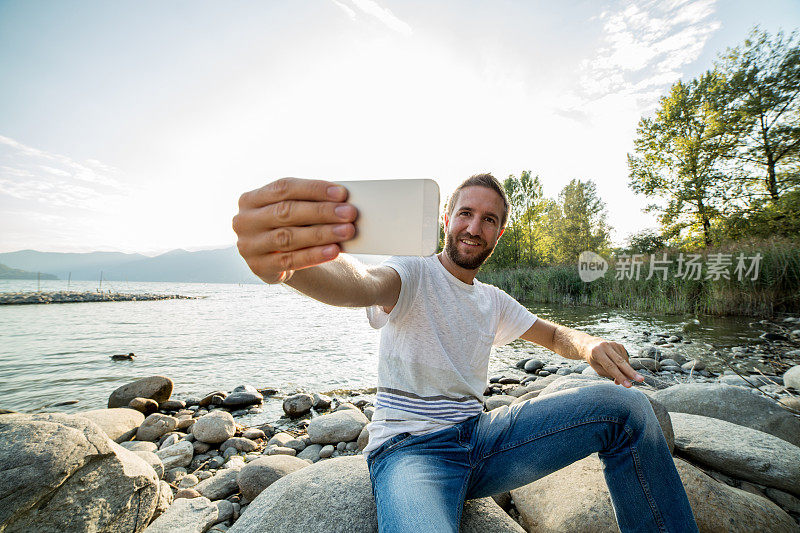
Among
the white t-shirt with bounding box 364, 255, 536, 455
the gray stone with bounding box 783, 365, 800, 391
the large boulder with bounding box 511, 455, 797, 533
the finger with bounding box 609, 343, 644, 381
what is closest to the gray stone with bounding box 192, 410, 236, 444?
the white t-shirt with bounding box 364, 255, 536, 455

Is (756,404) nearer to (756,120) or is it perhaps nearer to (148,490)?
(148,490)

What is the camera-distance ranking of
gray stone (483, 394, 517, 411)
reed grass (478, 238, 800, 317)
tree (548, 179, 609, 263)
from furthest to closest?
tree (548, 179, 609, 263) < reed grass (478, 238, 800, 317) < gray stone (483, 394, 517, 411)

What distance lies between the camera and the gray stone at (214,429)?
14.6ft

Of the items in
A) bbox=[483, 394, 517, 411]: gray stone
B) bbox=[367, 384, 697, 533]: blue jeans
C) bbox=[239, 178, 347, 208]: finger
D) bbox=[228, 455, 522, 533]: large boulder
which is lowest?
bbox=[483, 394, 517, 411]: gray stone

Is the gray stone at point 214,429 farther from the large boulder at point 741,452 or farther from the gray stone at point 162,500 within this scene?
the large boulder at point 741,452

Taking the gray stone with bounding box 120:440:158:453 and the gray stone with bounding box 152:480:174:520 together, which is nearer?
the gray stone with bounding box 152:480:174:520

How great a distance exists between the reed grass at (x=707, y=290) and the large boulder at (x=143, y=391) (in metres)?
17.4

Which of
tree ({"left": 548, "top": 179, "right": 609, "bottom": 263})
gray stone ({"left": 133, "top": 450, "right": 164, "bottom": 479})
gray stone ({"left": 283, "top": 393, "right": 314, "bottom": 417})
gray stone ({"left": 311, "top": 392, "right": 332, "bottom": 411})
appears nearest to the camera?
gray stone ({"left": 133, "top": 450, "right": 164, "bottom": 479})

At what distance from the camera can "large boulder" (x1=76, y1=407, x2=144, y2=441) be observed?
4697 millimetres

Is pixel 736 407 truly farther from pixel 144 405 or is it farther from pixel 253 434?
pixel 144 405

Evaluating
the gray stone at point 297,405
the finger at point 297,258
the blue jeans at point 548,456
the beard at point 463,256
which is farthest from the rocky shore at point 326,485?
the finger at point 297,258

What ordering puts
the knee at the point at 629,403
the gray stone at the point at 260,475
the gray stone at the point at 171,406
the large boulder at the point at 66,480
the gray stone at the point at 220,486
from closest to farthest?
the knee at the point at 629,403 → the large boulder at the point at 66,480 → the gray stone at the point at 260,475 → the gray stone at the point at 220,486 → the gray stone at the point at 171,406

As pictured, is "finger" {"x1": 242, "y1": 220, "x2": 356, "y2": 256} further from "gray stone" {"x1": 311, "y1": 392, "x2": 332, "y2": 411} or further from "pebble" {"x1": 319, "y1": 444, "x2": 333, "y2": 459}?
"gray stone" {"x1": 311, "y1": 392, "x2": 332, "y2": 411}

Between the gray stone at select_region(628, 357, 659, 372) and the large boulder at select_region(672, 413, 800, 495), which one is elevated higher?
the large boulder at select_region(672, 413, 800, 495)
